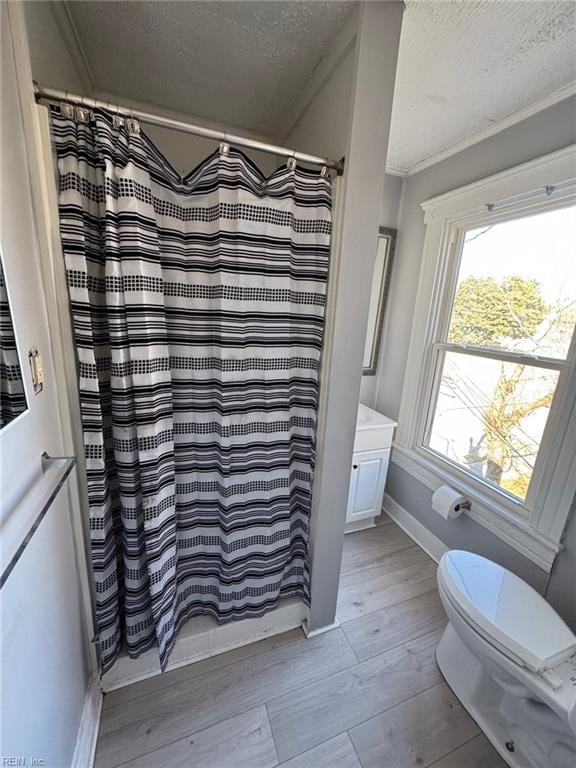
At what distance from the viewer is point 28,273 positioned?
0.76m

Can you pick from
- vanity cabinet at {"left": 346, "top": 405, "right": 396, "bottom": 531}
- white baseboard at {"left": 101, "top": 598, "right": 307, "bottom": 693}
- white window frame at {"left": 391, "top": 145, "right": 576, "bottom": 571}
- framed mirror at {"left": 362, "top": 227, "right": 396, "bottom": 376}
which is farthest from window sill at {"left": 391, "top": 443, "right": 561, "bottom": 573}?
white baseboard at {"left": 101, "top": 598, "right": 307, "bottom": 693}

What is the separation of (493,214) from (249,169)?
133cm

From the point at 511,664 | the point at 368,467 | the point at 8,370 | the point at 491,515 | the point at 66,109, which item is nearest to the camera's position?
the point at 8,370

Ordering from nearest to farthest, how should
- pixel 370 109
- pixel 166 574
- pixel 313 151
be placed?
pixel 370 109 → pixel 166 574 → pixel 313 151

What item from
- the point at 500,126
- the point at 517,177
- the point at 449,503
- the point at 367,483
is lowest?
the point at 367,483

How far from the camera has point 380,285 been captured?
214 centimetres

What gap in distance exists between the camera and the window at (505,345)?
1.36 m

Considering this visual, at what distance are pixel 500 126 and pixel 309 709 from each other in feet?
8.81

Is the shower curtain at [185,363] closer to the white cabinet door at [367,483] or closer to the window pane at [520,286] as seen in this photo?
the white cabinet door at [367,483]

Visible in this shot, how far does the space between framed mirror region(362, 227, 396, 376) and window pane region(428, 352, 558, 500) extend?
526mm

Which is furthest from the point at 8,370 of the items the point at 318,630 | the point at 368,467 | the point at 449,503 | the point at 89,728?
the point at 449,503

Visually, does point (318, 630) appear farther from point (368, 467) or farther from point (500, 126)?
point (500, 126)

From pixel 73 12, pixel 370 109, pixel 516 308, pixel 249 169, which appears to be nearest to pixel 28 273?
pixel 249 169

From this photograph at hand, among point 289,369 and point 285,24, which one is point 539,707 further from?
point 285,24
